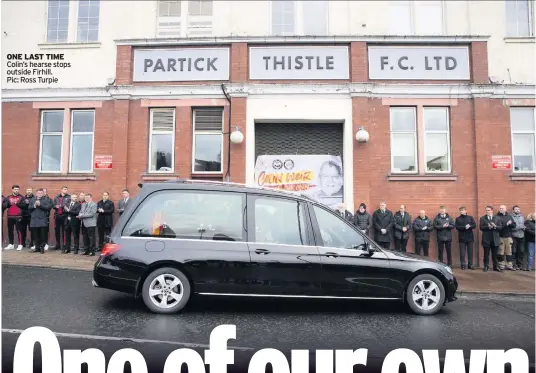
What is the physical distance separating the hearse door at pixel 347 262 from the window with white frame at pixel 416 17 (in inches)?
362

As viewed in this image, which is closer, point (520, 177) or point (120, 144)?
point (520, 177)

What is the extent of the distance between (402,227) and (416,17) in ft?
23.1

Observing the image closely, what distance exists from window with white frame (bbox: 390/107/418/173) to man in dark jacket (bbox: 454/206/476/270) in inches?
78.3

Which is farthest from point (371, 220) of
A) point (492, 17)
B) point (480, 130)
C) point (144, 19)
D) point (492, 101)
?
point (144, 19)

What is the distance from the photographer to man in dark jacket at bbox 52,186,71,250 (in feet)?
38.8

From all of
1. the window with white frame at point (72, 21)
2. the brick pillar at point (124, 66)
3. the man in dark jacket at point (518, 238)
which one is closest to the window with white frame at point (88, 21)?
the window with white frame at point (72, 21)

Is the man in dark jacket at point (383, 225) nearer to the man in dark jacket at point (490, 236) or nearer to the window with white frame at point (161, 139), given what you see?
the man in dark jacket at point (490, 236)

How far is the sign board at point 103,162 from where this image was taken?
41.1 feet

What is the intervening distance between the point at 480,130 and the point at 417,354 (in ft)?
31.5

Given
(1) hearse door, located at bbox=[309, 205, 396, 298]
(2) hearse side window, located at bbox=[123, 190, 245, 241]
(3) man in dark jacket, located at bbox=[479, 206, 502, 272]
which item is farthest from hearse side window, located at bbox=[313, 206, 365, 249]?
(3) man in dark jacket, located at bbox=[479, 206, 502, 272]

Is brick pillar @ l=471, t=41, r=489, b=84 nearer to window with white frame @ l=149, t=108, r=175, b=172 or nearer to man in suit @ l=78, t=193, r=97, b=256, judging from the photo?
window with white frame @ l=149, t=108, r=175, b=172

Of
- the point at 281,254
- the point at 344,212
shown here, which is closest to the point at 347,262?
the point at 281,254

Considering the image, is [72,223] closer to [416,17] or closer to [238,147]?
[238,147]

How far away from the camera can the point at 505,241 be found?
1123 centimetres
